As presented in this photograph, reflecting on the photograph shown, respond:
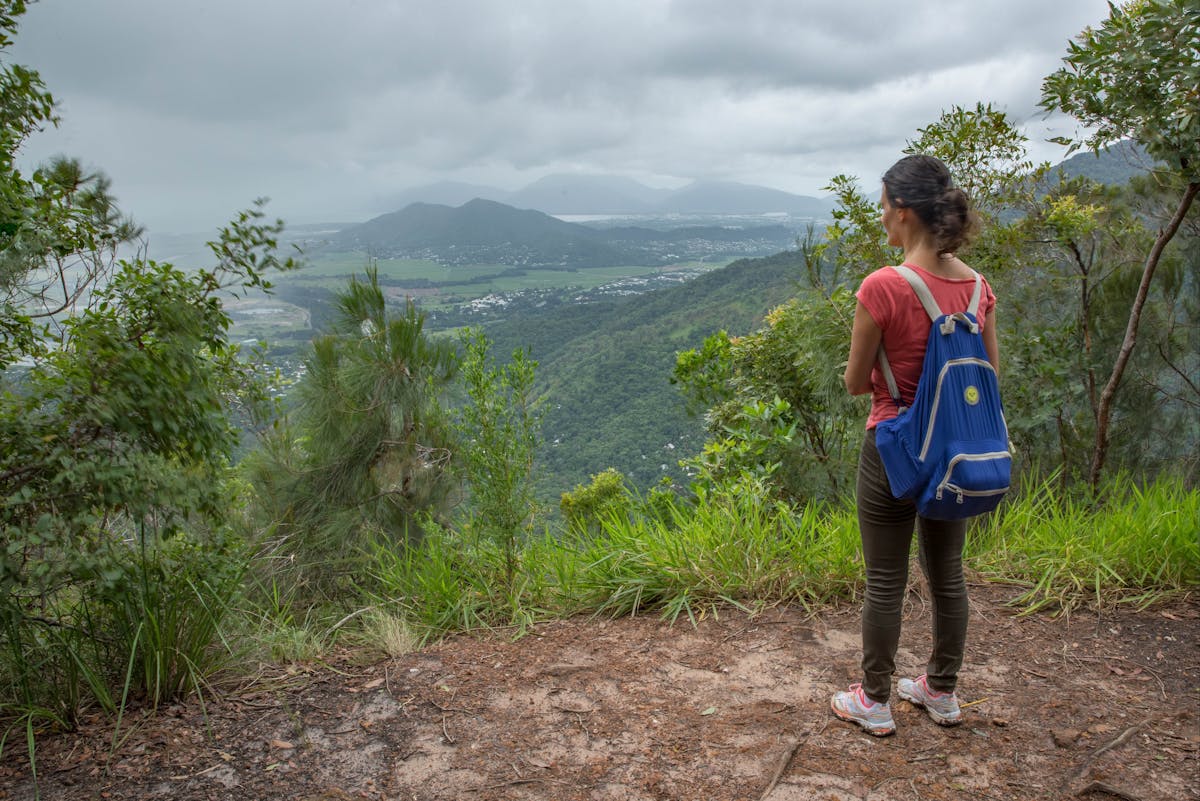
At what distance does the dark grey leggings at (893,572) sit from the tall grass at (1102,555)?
3.31ft

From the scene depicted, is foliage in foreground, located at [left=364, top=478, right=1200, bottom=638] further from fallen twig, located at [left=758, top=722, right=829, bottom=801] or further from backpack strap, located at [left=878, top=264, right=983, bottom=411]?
backpack strap, located at [left=878, top=264, right=983, bottom=411]

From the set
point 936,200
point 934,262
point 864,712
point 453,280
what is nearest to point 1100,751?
point 864,712

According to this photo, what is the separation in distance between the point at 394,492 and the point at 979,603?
14.2ft

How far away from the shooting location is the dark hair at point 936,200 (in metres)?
1.71

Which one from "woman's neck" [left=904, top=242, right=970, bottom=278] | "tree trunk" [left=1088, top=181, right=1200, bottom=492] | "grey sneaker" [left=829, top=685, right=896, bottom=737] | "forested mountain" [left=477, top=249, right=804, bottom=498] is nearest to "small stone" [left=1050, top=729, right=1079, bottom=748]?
"grey sneaker" [left=829, top=685, right=896, bottom=737]

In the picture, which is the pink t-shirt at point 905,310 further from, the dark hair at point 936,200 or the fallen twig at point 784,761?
the fallen twig at point 784,761

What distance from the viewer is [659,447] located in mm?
13836

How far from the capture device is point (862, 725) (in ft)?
6.54

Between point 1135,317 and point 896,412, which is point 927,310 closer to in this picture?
point 896,412

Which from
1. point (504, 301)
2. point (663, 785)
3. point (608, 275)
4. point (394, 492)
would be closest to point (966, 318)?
point (663, 785)

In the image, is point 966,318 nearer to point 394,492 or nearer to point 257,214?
point 257,214

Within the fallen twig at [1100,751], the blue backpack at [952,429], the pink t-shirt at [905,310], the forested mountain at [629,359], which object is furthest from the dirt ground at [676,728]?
the forested mountain at [629,359]

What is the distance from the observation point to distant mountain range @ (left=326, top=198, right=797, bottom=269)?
42.2 metres

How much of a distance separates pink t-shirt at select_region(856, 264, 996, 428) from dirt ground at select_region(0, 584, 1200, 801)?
909 mm
